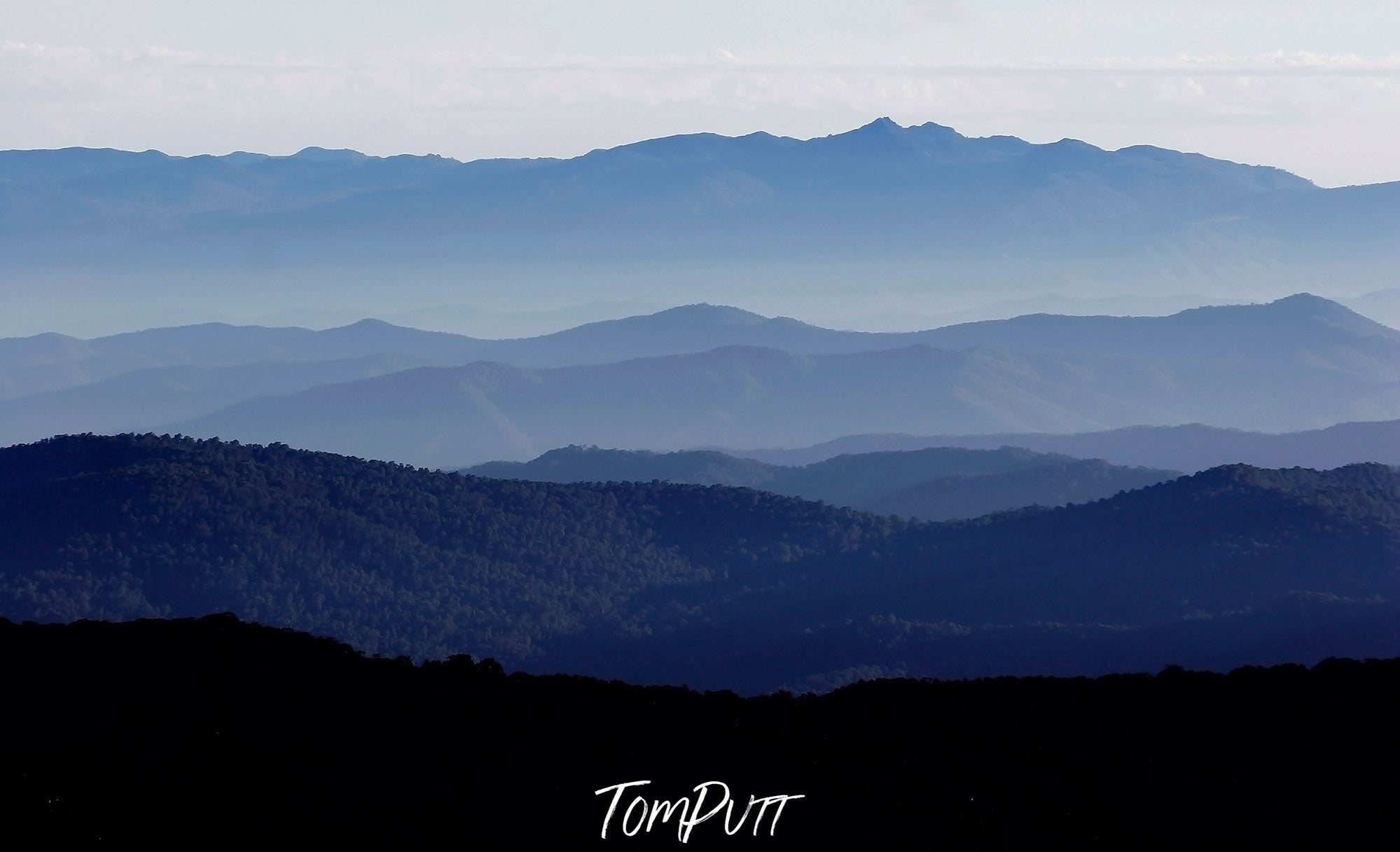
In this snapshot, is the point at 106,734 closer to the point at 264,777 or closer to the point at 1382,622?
the point at 264,777

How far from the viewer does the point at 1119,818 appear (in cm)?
2594

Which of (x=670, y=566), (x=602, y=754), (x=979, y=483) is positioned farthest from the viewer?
(x=979, y=483)

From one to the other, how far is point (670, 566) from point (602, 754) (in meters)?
89.4

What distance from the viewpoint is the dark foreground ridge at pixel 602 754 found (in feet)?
78.9

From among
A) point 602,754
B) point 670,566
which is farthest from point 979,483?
point 602,754

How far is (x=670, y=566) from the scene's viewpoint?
116375mm

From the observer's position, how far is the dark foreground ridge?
24.0 meters

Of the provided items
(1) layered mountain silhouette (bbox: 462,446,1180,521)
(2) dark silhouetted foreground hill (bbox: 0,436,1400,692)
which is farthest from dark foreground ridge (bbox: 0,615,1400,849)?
(1) layered mountain silhouette (bbox: 462,446,1180,521)

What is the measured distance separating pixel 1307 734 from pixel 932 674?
171ft

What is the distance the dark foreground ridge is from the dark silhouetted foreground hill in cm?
5032

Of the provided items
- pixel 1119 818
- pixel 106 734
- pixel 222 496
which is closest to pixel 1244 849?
pixel 1119 818

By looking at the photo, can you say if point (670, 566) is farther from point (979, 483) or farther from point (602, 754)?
point (602, 754)

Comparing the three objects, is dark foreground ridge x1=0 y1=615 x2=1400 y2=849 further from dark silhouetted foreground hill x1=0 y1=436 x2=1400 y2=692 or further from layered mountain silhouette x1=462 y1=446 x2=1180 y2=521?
layered mountain silhouette x1=462 y1=446 x2=1180 y2=521

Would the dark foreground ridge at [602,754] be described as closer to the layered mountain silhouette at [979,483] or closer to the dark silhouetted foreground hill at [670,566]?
the dark silhouetted foreground hill at [670,566]
